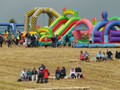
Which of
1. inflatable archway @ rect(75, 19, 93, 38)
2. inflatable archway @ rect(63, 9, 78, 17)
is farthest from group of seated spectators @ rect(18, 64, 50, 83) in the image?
inflatable archway @ rect(63, 9, 78, 17)

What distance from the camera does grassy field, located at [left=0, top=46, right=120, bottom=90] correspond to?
1952 cm

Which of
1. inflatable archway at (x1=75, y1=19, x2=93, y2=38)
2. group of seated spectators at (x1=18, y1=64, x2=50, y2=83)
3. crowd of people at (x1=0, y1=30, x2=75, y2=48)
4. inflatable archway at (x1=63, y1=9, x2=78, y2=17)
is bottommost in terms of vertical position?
group of seated spectators at (x1=18, y1=64, x2=50, y2=83)

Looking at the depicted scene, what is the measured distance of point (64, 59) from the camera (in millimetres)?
27641

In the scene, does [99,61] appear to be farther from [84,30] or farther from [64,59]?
[84,30]

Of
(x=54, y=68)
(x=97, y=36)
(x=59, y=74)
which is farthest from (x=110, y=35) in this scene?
(x=59, y=74)

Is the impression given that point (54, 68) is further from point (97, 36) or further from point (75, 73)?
point (97, 36)

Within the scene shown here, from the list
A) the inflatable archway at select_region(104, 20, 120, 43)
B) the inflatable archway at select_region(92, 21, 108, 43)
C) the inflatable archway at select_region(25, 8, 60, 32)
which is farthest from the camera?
the inflatable archway at select_region(25, 8, 60, 32)

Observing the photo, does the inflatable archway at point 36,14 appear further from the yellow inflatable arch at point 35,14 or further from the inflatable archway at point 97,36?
the inflatable archway at point 97,36

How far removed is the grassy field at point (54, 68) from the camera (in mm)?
19516

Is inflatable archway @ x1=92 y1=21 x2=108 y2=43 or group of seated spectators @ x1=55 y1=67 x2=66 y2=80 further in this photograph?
inflatable archway @ x1=92 y1=21 x2=108 y2=43

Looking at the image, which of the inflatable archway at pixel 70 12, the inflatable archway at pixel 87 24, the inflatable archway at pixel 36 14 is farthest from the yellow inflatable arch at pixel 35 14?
the inflatable archway at pixel 87 24

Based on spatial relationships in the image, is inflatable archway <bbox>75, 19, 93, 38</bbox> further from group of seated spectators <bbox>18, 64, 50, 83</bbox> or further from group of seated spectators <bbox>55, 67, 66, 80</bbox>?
group of seated spectators <bbox>18, 64, 50, 83</bbox>

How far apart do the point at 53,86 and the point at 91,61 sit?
808cm

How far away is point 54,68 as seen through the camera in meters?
24.6
